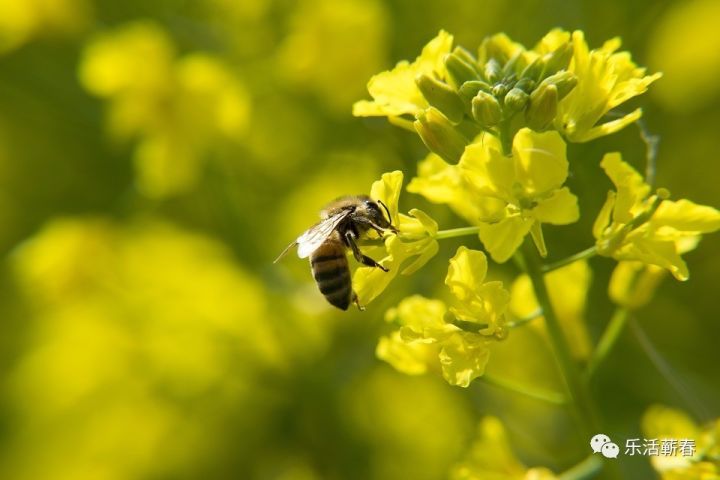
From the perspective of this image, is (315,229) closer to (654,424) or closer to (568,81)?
(568,81)

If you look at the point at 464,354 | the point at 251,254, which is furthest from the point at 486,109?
the point at 251,254

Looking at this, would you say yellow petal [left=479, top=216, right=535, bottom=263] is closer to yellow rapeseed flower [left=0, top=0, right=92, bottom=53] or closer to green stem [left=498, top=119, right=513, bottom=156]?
green stem [left=498, top=119, right=513, bottom=156]

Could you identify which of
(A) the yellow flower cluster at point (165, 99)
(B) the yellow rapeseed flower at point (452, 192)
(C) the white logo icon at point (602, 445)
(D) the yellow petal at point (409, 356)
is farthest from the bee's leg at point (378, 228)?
(A) the yellow flower cluster at point (165, 99)

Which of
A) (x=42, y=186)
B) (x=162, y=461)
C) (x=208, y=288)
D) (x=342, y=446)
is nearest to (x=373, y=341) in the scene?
(x=342, y=446)

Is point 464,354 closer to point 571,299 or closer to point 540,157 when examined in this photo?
point 540,157

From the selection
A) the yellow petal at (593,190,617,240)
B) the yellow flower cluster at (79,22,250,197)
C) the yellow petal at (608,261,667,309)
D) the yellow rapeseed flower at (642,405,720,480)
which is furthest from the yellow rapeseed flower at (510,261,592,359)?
the yellow flower cluster at (79,22,250,197)
